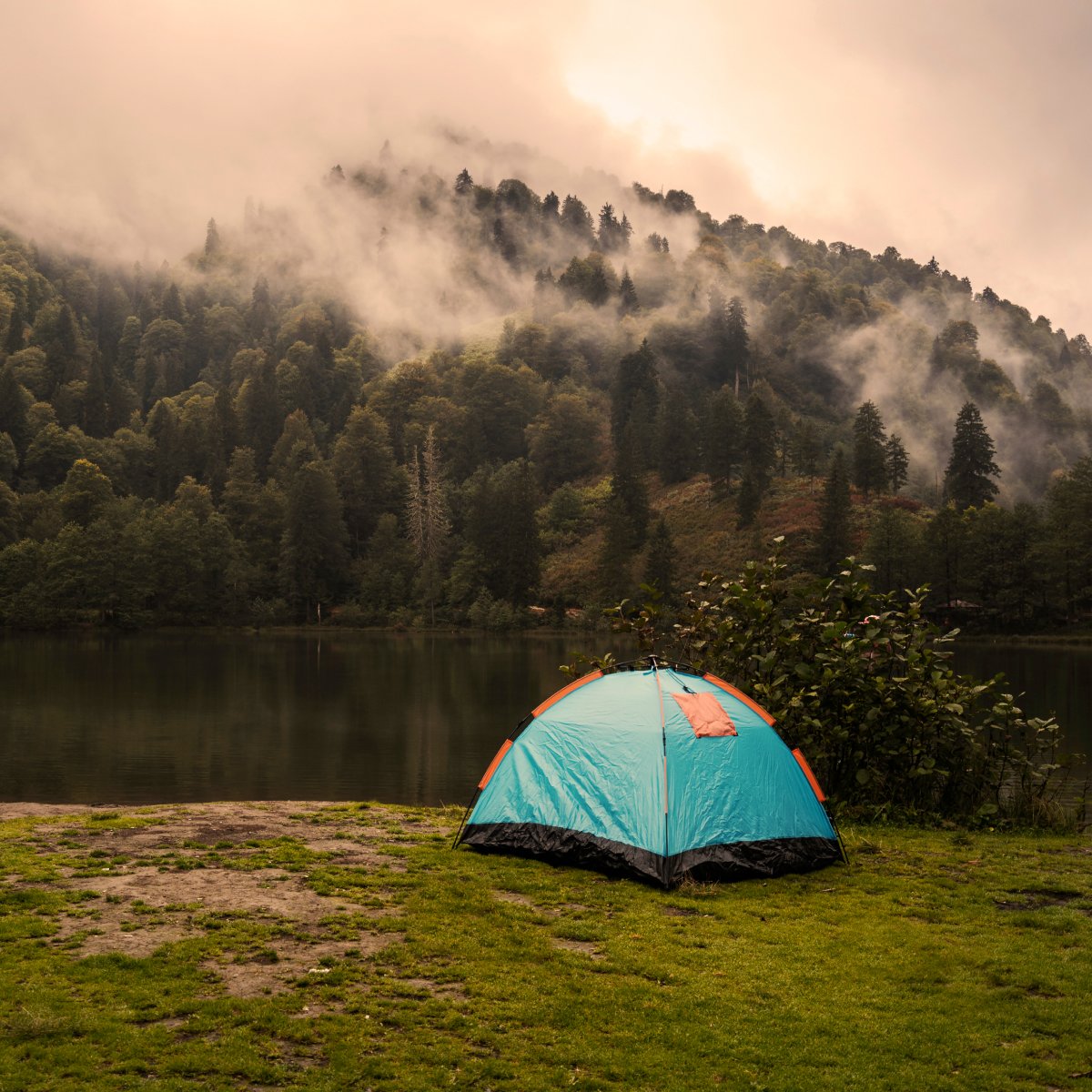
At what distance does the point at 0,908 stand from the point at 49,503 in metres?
117

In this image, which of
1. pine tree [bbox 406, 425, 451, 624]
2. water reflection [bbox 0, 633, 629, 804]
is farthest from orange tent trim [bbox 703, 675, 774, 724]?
pine tree [bbox 406, 425, 451, 624]

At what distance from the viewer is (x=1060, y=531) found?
8331 centimetres

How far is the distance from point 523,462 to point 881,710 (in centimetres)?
11731

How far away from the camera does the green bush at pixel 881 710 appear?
54.8 feet

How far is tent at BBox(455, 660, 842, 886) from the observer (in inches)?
497

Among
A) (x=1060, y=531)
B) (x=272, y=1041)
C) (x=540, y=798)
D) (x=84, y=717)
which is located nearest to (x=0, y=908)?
(x=272, y=1041)

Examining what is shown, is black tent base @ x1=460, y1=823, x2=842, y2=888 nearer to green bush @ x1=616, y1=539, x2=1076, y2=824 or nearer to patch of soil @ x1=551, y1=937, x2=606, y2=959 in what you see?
patch of soil @ x1=551, y1=937, x2=606, y2=959

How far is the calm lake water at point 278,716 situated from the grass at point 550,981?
12.4 meters

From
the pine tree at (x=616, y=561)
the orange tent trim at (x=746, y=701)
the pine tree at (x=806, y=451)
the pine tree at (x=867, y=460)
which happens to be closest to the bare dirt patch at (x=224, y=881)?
the orange tent trim at (x=746, y=701)

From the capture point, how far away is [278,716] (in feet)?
127

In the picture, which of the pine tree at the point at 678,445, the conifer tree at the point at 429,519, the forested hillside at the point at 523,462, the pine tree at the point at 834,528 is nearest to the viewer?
the pine tree at the point at 834,528

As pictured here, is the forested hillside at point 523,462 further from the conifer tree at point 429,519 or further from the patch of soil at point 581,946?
the patch of soil at point 581,946

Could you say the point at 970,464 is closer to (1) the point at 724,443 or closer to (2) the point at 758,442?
(2) the point at 758,442

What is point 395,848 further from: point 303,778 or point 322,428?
point 322,428
